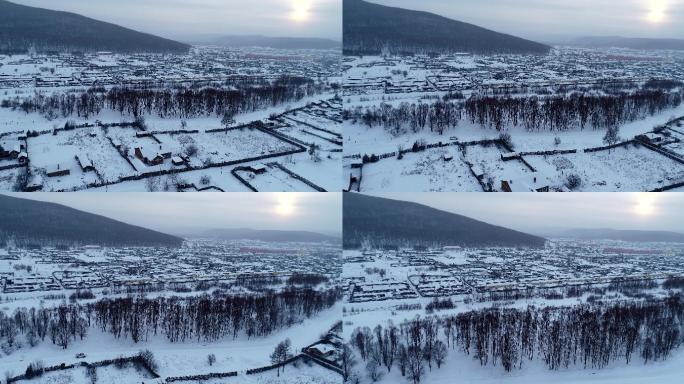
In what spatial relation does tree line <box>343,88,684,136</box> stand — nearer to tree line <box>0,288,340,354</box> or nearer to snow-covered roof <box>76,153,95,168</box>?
tree line <box>0,288,340,354</box>

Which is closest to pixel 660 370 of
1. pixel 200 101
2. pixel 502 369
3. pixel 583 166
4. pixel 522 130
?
pixel 502 369

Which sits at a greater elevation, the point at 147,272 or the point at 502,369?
the point at 147,272

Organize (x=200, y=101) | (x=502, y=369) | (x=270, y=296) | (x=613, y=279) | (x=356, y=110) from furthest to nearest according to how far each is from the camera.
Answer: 1. (x=200, y=101)
2. (x=613, y=279)
3. (x=270, y=296)
4. (x=356, y=110)
5. (x=502, y=369)

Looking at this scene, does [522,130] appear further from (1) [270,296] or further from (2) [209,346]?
(2) [209,346]

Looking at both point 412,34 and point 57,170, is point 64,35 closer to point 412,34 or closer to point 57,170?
point 57,170

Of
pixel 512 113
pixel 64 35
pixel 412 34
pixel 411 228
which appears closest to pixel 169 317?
pixel 411 228

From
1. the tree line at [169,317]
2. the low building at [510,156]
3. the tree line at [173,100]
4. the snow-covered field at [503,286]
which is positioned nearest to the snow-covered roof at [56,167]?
the tree line at [169,317]
